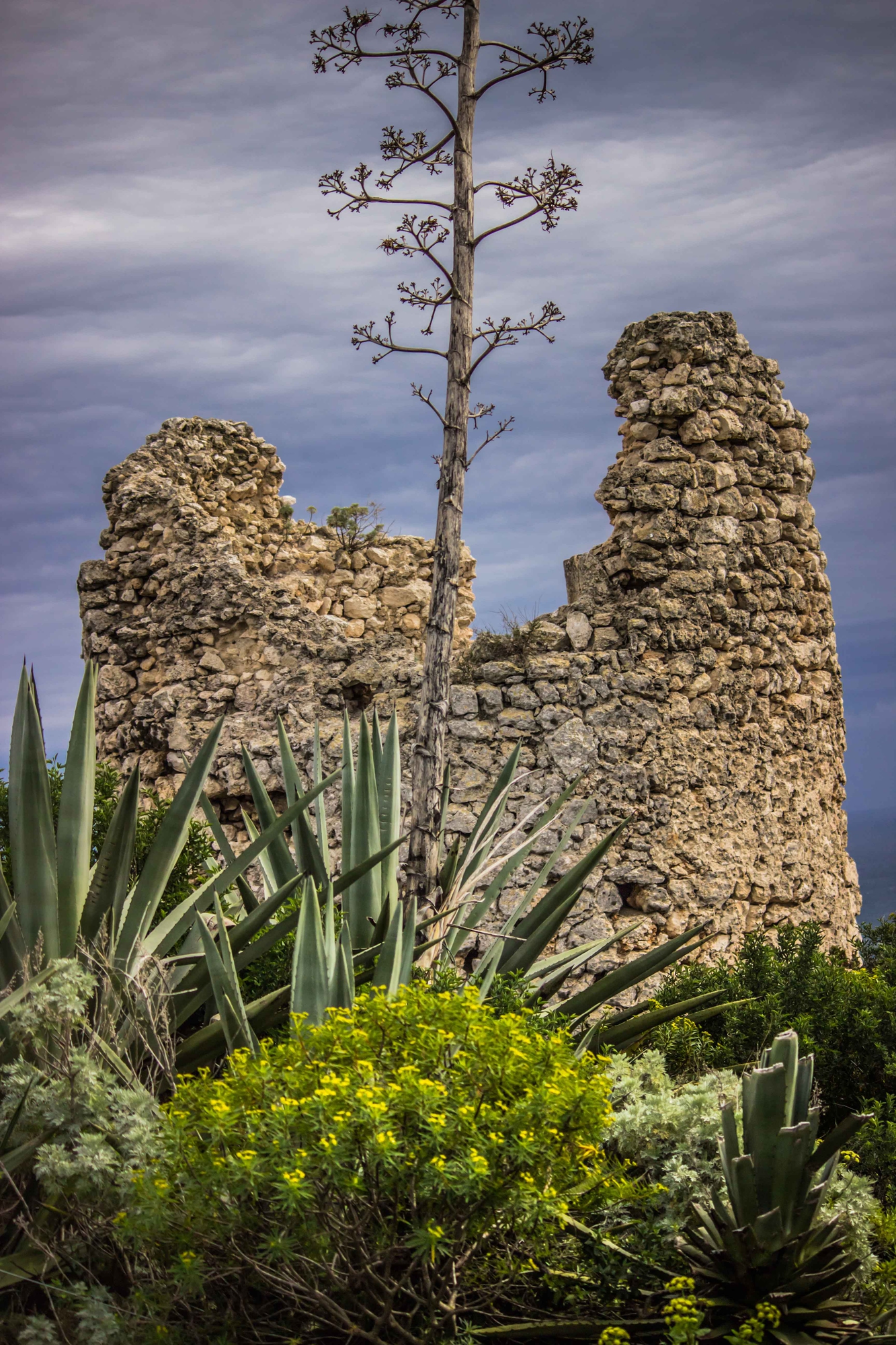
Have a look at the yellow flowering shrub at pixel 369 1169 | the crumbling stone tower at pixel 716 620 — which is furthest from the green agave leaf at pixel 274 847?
the crumbling stone tower at pixel 716 620

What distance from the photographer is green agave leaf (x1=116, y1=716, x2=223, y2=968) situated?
330 cm

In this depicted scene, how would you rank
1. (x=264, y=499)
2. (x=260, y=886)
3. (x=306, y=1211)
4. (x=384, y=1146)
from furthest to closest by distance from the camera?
(x=264, y=499), (x=260, y=886), (x=306, y=1211), (x=384, y=1146)

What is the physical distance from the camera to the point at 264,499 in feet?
30.6

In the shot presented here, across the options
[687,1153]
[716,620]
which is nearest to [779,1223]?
[687,1153]

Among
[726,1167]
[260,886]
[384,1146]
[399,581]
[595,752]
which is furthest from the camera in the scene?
[399,581]

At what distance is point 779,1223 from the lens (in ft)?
9.00

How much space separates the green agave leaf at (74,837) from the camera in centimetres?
325

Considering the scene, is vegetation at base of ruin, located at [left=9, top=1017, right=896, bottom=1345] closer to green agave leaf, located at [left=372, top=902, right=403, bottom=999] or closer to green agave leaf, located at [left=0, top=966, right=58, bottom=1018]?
green agave leaf, located at [left=0, top=966, right=58, bottom=1018]

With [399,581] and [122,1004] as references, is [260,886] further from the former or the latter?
[399,581]

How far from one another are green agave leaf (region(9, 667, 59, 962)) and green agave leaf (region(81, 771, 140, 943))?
10 centimetres

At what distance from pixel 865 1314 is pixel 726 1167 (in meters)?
0.63

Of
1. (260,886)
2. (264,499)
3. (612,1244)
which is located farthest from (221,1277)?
(264,499)

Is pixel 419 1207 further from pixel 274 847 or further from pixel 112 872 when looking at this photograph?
pixel 274 847

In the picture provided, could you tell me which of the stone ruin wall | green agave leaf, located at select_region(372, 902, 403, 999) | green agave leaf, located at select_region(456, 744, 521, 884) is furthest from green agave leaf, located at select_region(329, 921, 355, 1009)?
the stone ruin wall
